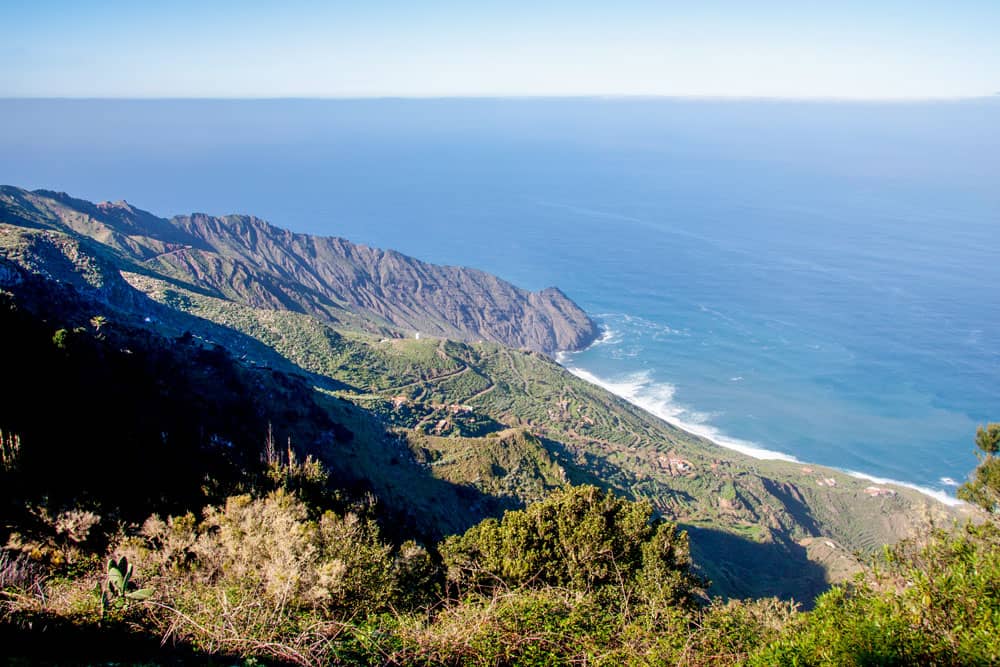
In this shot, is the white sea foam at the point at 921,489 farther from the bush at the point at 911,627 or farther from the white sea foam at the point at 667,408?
the bush at the point at 911,627

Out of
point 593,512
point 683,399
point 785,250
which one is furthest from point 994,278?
point 593,512

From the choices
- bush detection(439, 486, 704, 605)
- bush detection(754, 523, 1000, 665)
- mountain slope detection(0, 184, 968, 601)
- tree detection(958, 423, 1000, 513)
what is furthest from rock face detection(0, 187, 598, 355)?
bush detection(754, 523, 1000, 665)

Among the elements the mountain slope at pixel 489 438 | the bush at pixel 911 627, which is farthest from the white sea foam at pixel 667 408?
the bush at pixel 911 627

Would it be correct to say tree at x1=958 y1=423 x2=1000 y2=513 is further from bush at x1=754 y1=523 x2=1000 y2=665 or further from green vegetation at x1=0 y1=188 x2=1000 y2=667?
bush at x1=754 y1=523 x2=1000 y2=665

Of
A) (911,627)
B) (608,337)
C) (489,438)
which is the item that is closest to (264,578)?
(911,627)

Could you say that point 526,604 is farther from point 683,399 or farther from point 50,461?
point 683,399
